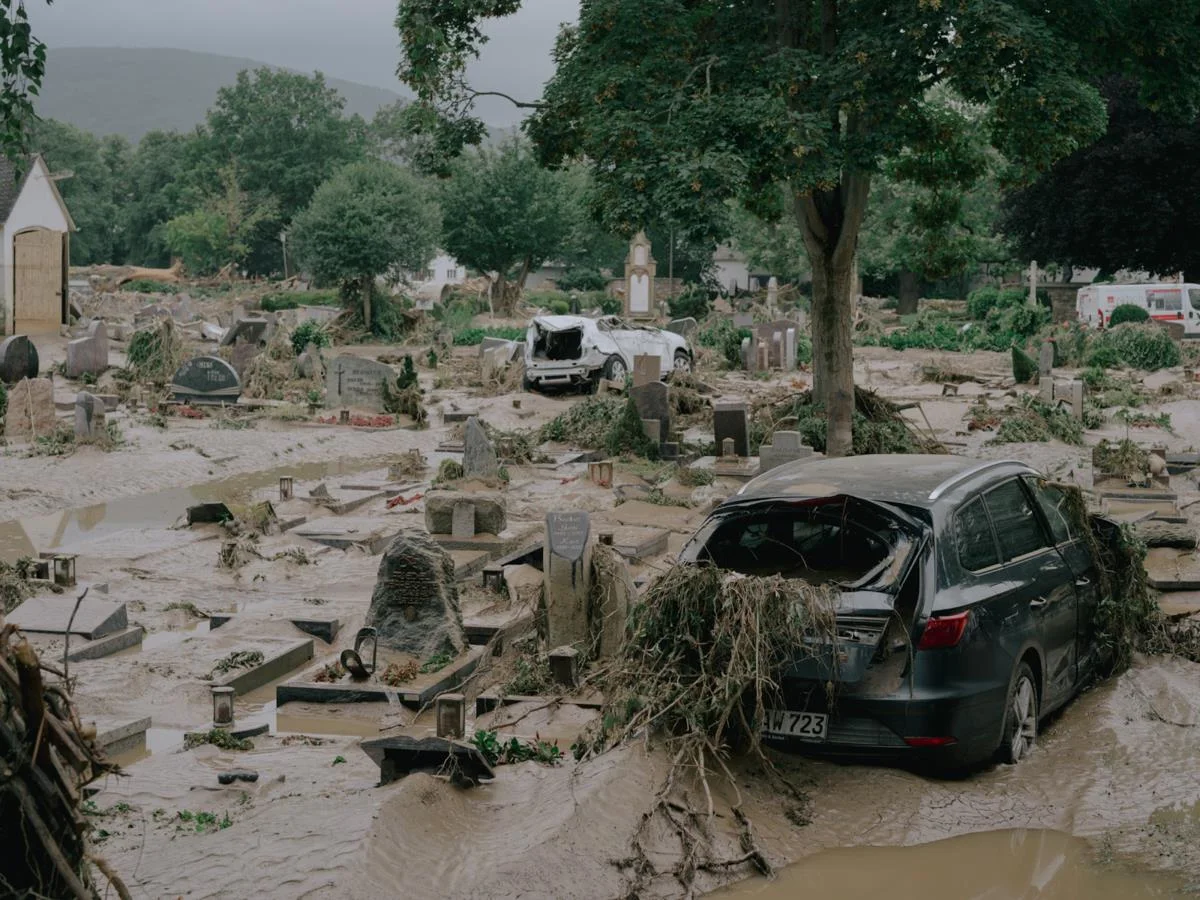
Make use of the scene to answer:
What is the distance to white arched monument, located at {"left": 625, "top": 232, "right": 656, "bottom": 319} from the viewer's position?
162 feet

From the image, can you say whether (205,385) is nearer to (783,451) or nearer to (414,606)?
(783,451)

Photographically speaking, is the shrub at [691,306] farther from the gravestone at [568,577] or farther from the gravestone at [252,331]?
the gravestone at [568,577]

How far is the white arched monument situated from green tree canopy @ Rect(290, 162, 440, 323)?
27.9 ft

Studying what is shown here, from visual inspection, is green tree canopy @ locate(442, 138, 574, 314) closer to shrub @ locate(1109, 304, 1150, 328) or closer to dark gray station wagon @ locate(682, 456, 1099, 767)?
shrub @ locate(1109, 304, 1150, 328)

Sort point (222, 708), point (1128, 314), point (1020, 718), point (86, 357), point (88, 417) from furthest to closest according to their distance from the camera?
point (1128, 314) → point (86, 357) → point (88, 417) → point (222, 708) → point (1020, 718)

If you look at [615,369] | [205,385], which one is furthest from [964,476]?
[205,385]

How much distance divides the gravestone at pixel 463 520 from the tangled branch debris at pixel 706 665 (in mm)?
7824

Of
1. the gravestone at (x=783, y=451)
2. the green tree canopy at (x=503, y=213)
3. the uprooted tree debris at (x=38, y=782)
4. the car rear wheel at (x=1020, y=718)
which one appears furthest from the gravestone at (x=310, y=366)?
the green tree canopy at (x=503, y=213)

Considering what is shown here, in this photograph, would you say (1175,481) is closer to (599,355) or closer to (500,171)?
(599,355)

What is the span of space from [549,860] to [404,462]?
15.8 meters

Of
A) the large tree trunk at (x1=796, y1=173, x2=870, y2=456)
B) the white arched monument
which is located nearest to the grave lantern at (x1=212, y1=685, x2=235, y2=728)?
the large tree trunk at (x1=796, y1=173, x2=870, y2=456)

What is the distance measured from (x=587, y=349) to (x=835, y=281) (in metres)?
10.8

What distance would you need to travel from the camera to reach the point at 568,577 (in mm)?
9836

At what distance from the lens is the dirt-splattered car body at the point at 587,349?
30.8m
